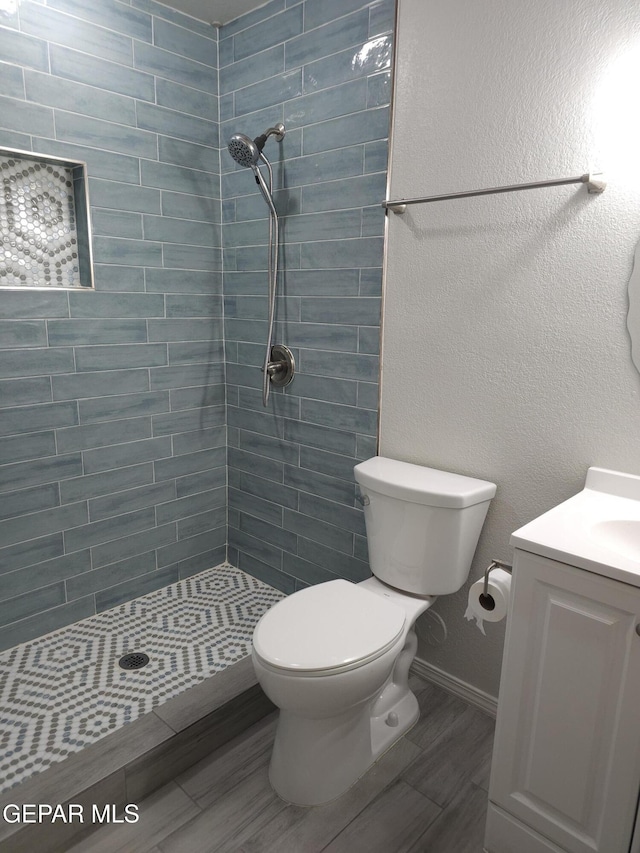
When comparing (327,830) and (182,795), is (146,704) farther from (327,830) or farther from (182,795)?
(327,830)

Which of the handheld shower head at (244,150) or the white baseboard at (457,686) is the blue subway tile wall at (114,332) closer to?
the handheld shower head at (244,150)

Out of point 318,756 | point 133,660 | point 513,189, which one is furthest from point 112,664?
point 513,189

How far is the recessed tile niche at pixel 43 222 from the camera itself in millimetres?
1955

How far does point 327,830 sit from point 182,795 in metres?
0.42

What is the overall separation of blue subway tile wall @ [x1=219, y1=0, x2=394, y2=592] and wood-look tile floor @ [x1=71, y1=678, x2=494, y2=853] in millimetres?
693

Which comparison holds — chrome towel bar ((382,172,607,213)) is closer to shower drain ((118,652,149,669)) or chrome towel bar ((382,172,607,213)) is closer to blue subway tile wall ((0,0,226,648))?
blue subway tile wall ((0,0,226,648))

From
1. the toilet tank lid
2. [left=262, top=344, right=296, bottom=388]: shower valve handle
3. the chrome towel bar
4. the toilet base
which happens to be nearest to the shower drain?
the toilet base

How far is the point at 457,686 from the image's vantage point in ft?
6.57

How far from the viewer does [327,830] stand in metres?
1.51

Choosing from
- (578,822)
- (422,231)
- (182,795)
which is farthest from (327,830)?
(422,231)

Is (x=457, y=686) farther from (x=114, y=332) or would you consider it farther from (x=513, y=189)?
(x=114, y=332)

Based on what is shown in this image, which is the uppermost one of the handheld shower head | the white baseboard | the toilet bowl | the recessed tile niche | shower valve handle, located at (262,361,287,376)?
the handheld shower head

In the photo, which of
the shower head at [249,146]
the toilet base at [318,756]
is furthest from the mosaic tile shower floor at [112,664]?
the shower head at [249,146]

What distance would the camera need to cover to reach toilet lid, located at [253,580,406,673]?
1440 millimetres
